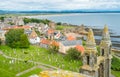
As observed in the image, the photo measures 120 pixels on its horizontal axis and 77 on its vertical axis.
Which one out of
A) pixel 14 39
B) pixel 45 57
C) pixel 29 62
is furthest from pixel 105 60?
pixel 14 39

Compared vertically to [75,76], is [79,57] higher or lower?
lower

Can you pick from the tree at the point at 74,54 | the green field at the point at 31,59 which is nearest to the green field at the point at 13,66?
the green field at the point at 31,59

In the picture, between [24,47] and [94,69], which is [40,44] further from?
[94,69]

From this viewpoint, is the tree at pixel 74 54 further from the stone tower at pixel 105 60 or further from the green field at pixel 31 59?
the stone tower at pixel 105 60

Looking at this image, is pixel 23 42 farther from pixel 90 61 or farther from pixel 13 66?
pixel 90 61

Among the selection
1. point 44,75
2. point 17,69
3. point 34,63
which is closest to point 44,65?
point 34,63

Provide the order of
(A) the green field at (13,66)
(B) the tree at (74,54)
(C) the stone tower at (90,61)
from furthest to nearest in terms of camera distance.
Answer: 1. (B) the tree at (74,54)
2. (A) the green field at (13,66)
3. (C) the stone tower at (90,61)

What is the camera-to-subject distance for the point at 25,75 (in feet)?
152

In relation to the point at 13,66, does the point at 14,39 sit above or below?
above

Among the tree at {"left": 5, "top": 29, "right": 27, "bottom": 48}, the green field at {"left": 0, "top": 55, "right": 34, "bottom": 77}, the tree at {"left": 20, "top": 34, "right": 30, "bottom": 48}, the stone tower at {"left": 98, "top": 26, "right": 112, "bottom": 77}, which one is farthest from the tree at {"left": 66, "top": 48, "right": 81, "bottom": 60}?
the stone tower at {"left": 98, "top": 26, "right": 112, "bottom": 77}

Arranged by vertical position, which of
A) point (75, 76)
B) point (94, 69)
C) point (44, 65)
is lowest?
point (44, 65)

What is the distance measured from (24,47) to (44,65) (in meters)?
19.5

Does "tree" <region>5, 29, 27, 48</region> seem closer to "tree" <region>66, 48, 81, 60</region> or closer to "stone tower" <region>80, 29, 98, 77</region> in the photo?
"tree" <region>66, 48, 81, 60</region>

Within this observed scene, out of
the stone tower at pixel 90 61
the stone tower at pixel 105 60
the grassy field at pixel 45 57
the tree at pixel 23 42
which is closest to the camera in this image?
the stone tower at pixel 90 61
